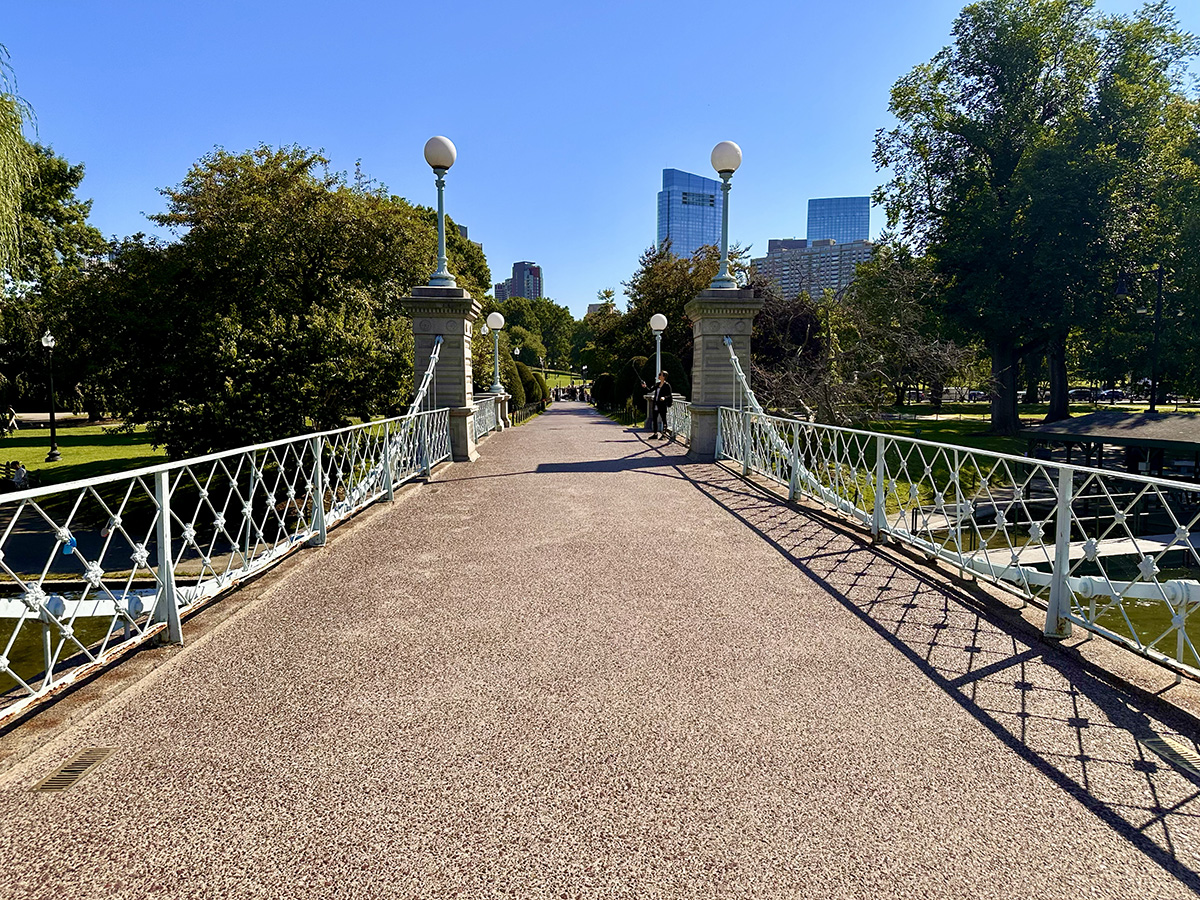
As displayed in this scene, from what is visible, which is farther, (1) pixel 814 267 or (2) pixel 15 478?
(1) pixel 814 267

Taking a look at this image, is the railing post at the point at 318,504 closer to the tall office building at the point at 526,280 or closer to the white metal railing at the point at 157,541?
the white metal railing at the point at 157,541

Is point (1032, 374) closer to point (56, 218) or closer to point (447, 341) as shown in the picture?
point (447, 341)

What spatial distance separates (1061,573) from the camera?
12.5 ft

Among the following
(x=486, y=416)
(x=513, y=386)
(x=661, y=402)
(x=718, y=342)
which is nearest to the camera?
(x=718, y=342)

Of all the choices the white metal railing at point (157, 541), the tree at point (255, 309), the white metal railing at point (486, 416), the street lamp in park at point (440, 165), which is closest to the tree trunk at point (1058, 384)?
the white metal railing at point (486, 416)

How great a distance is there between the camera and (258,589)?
4891 mm

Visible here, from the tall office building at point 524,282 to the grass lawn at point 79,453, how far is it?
165 metres

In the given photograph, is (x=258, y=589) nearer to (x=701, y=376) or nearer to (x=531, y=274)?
(x=701, y=376)

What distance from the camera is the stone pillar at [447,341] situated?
11.2 metres

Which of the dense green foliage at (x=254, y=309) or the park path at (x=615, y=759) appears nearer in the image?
the park path at (x=615, y=759)

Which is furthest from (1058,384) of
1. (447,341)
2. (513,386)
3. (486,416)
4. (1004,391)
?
(447,341)

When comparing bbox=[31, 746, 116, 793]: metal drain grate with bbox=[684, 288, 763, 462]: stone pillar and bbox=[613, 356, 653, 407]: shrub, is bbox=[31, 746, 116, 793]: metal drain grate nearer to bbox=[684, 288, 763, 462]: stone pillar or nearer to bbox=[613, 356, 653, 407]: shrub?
bbox=[684, 288, 763, 462]: stone pillar

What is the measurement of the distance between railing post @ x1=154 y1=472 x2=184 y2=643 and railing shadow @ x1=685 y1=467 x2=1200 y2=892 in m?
4.26

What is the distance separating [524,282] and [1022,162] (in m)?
176
